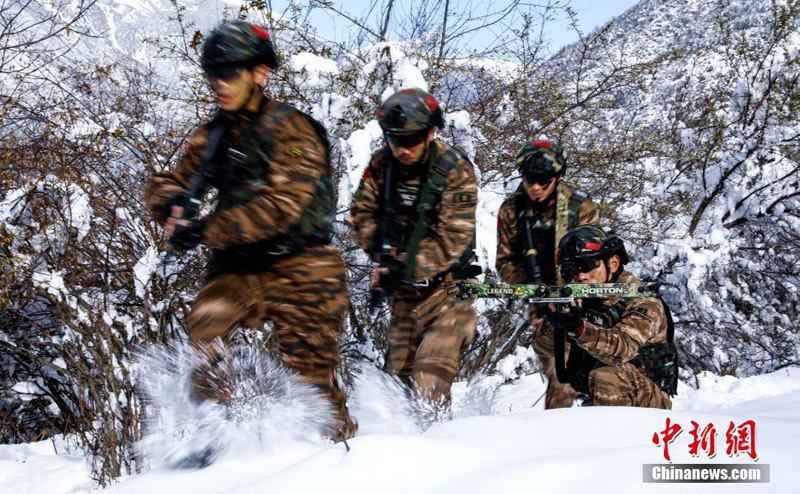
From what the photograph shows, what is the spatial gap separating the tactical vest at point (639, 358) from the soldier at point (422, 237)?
630 millimetres

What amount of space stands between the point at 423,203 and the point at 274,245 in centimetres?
103

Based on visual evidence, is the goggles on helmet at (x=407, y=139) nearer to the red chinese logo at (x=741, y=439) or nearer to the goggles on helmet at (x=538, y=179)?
the goggles on helmet at (x=538, y=179)

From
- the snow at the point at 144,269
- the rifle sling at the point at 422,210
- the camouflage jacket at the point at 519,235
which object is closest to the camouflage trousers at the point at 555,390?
the camouflage jacket at the point at 519,235

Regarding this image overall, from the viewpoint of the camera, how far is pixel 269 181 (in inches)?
97.7

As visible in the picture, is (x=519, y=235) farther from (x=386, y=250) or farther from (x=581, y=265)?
(x=386, y=250)

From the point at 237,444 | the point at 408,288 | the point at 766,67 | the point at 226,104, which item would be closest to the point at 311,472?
the point at 237,444

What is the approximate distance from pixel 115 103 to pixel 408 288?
6.32 metres

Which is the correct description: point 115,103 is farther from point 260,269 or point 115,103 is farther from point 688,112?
point 688,112

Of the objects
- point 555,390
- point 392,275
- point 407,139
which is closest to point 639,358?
point 555,390

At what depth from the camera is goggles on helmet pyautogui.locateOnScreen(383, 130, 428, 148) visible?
10.5 feet

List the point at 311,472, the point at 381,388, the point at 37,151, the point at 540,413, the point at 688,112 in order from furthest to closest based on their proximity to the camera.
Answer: the point at 688,112, the point at 37,151, the point at 381,388, the point at 540,413, the point at 311,472

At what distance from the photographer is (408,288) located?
3.47 m

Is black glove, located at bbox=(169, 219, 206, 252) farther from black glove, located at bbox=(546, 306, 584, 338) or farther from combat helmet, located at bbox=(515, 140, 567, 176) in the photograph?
combat helmet, located at bbox=(515, 140, 567, 176)

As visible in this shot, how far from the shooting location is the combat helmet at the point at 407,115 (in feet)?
10.3
